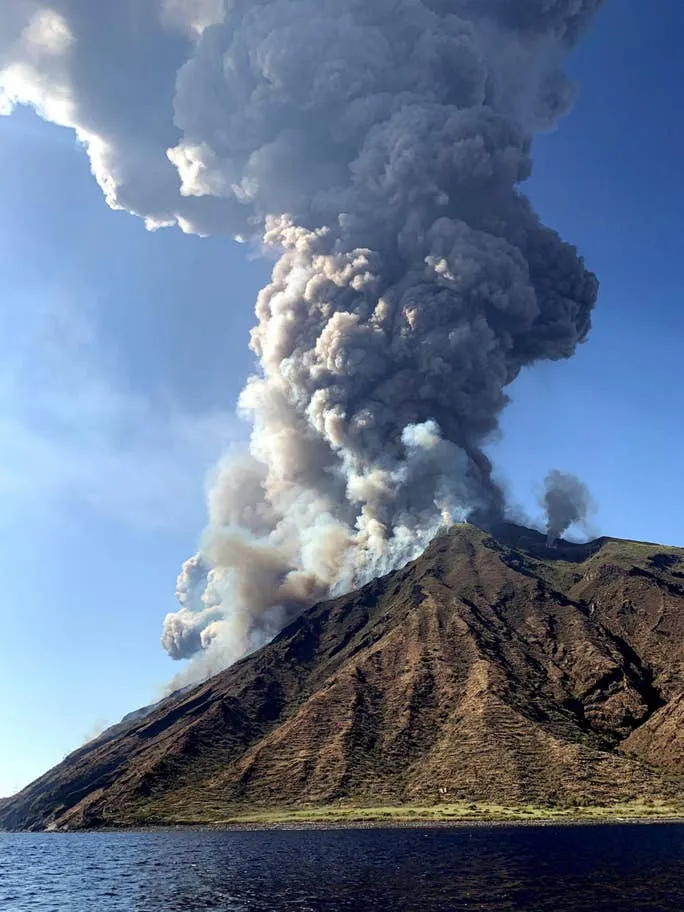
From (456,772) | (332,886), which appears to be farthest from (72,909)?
(456,772)

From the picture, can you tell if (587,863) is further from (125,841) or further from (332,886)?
(125,841)

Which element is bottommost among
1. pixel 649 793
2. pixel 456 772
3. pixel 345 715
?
pixel 649 793

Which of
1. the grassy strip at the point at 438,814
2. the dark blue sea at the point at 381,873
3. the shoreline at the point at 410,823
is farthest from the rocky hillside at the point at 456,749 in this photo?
the dark blue sea at the point at 381,873

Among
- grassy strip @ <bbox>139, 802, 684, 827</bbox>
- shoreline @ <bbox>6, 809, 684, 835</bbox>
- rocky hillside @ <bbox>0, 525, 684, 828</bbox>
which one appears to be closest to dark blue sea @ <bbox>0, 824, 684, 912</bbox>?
shoreline @ <bbox>6, 809, 684, 835</bbox>

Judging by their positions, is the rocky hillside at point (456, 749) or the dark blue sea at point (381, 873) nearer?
the dark blue sea at point (381, 873)

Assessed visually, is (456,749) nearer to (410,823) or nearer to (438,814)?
(438,814)

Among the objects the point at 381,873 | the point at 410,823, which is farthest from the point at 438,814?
the point at 381,873

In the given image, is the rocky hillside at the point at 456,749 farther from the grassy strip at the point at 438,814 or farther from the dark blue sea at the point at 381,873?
the dark blue sea at the point at 381,873

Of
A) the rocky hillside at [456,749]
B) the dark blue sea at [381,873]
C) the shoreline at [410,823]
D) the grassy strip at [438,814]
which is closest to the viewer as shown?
the dark blue sea at [381,873]
